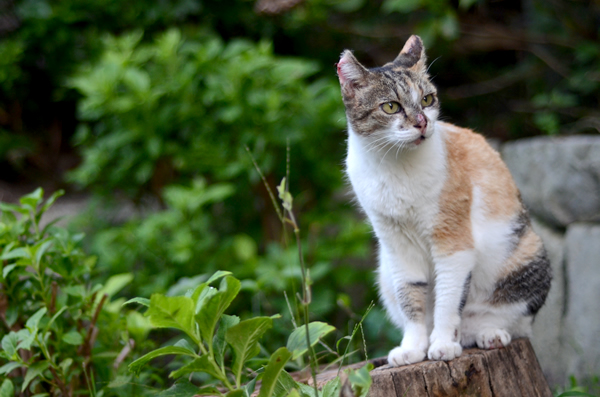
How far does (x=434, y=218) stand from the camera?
2.07 metres

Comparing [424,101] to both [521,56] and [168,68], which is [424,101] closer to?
[168,68]

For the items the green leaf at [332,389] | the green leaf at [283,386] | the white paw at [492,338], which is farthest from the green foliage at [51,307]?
the white paw at [492,338]

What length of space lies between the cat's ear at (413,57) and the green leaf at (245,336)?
1.27 meters

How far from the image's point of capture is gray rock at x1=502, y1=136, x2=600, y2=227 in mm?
3070

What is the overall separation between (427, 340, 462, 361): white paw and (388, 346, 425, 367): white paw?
0.05 meters

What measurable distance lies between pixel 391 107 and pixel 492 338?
3.23 feet

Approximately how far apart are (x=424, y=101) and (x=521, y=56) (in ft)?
11.3

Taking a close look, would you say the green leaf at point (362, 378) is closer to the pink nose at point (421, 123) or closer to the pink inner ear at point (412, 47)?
the pink nose at point (421, 123)

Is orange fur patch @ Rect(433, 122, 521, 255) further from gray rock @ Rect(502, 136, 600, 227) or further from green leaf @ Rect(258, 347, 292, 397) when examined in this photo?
gray rock @ Rect(502, 136, 600, 227)

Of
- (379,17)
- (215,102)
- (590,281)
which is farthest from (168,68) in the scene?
(590,281)

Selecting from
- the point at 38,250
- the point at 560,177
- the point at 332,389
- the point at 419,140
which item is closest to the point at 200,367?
the point at 332,389

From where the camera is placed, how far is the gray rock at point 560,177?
3.07 m

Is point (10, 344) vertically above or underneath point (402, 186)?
underneath

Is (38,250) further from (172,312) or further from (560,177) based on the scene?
(560,177)
